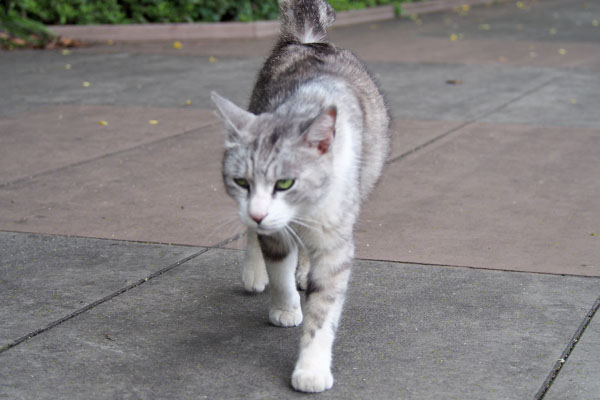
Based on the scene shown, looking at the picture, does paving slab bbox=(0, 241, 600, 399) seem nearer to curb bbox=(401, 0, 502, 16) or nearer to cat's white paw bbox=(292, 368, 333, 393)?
cat's white paw bbox=(292, 368, 333, 393)

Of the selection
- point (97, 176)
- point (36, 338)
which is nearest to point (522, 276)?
point (36, 338)

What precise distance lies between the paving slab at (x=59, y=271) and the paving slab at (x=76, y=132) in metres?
1.49

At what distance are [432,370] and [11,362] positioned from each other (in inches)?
70.8

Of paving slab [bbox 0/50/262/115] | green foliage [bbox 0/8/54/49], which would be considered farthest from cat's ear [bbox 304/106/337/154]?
green foliage [bbox 0/8/54/49]

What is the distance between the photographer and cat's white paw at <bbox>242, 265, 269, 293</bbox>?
4520 mm

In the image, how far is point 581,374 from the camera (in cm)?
356

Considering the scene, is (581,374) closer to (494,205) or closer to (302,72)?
(302,72)

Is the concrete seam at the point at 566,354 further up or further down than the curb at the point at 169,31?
further down

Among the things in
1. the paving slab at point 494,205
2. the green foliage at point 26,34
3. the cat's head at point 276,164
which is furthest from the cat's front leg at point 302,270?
the green foliage at point 26,34

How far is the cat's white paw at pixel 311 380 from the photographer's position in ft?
11.3

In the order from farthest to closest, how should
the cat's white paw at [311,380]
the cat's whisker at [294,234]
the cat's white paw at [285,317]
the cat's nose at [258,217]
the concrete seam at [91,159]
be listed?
the concrete seam at [91,159], the cat's white paw at [285,317], the cat's whisker at [294,234], the cat's white paw at [311,380], the cat's nose at [258,217]

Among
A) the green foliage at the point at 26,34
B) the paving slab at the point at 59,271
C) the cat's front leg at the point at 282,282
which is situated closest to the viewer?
the cat's front leg at the point at 282,282

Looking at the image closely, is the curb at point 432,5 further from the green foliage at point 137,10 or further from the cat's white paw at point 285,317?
the cat's white paw at point 285,317

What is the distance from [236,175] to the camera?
11.3 feet
